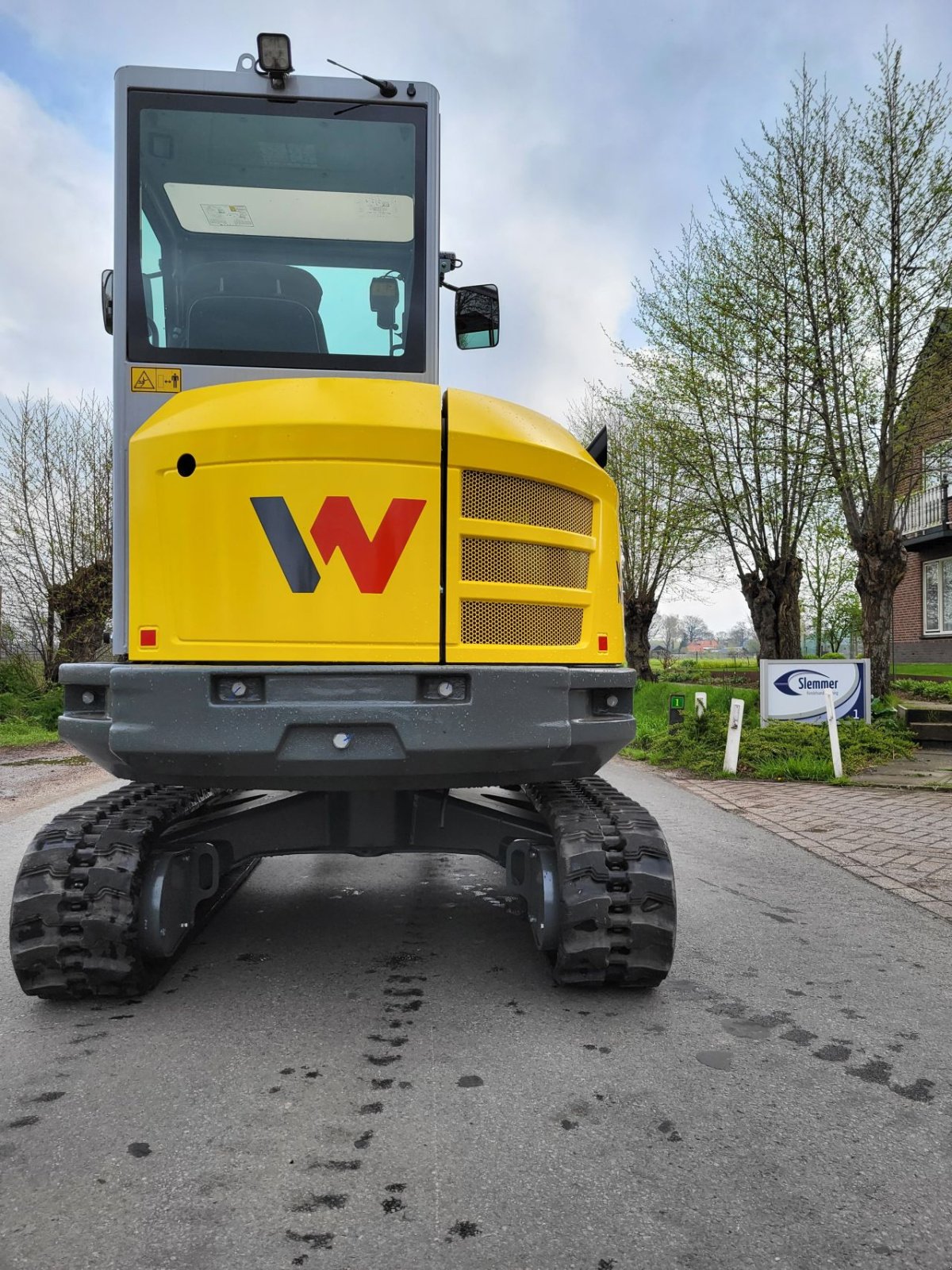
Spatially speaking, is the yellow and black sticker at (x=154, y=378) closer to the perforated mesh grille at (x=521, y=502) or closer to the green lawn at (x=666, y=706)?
the perforated mesh grille at (x=521, y=502)

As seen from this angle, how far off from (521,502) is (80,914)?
6.97ft

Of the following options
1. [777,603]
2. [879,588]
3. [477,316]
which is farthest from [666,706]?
[477,316]

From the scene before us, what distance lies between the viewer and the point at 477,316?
13.2ft

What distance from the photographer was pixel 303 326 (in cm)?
366

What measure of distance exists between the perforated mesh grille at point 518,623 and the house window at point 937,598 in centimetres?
2289

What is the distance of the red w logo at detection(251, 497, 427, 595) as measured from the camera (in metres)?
3.03

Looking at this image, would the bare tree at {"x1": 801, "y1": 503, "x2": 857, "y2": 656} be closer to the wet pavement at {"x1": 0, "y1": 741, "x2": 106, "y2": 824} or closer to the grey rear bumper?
the wet pavement at {"x1": 0, "y1": 741, "x2": 106, "y2": 824}

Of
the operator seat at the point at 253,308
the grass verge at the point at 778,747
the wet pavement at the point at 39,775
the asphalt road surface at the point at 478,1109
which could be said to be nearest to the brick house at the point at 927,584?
the grass verge at the point at 778,747

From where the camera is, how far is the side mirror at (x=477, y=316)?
3998mm

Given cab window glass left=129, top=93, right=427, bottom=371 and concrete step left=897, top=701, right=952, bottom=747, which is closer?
cab window glass left=129, top=93, right=427, bottom=371

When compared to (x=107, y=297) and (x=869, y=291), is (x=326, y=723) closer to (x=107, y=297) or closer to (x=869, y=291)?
(x=107, y=297)

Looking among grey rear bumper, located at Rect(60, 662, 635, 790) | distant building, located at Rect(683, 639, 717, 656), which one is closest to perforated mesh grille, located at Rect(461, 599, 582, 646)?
grey rear bumper, located at Rect(60, 662, 635, 790)

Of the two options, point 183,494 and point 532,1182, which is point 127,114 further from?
point 532,1182

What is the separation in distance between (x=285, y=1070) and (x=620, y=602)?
80.7 inches
